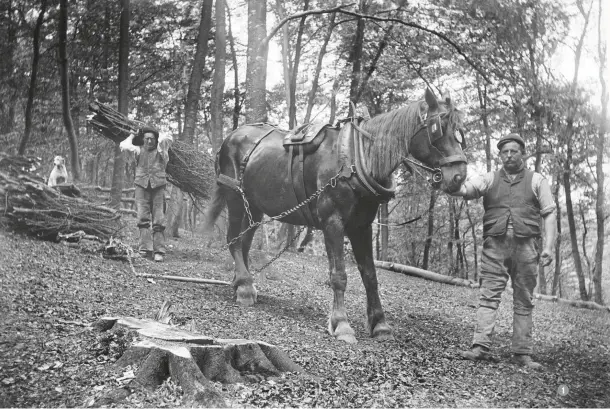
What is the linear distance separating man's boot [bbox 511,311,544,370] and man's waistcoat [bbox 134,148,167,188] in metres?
6.32

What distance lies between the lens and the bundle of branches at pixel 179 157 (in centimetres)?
981

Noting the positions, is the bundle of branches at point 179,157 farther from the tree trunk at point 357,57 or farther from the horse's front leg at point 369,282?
the tree trunk at point 357,57

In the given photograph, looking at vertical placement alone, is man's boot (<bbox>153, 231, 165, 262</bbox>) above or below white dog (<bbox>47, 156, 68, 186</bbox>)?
below

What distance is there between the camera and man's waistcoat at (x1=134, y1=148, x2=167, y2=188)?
29.4 feet

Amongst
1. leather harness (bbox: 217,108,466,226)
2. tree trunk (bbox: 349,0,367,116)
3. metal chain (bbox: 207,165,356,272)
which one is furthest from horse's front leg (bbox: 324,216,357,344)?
tree trunk (bbox: 349,0,367,116)

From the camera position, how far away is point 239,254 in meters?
6.94

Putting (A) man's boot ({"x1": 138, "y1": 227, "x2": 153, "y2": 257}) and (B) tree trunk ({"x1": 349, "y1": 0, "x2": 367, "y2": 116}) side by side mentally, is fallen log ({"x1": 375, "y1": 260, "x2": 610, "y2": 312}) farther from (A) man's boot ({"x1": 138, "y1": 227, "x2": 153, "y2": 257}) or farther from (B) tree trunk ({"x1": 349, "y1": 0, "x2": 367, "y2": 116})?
(A) man's boot ({"x1": 138, "y1": 227, "x2": 153, "y2": 257})

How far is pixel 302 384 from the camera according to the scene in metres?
3.60

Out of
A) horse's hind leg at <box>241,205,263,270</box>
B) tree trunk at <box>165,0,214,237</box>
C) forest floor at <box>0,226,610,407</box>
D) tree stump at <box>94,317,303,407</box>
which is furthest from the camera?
tree trunk at <box>165,0,214,237</box>

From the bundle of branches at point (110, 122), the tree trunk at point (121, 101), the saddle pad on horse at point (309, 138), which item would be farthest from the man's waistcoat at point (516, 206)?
the tree trunk at point (121, 101)

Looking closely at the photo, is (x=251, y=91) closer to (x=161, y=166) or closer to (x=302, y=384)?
(x=161, y=166)

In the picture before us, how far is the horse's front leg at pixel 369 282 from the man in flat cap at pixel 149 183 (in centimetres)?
451

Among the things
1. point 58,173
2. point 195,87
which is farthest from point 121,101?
point 58,173

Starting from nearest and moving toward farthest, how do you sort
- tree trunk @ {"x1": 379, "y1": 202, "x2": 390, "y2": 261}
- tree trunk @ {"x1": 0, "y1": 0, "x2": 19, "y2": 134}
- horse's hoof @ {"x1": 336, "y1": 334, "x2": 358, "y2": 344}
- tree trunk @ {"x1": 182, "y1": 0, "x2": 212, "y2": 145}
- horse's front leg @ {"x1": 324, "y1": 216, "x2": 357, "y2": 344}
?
1. horse's hoof @ {"x1": 336, "y1": 334, "x2": 358, "y2": 344}
2. horse's front leg @ {"x1": 324, "y1": 216, "x2": 357, "y2": 344}
3. tree trunk @ {"x1": 0, "y1": 0, "x2": 19, "y2": 134}
4. tree trunk @ {"x1": 182, "y1": 0, "x2": 212, "y2": 145}
5. tree trunk @ {"x1": 379, "y1": 202, "x2": 390, "y2": 261}
